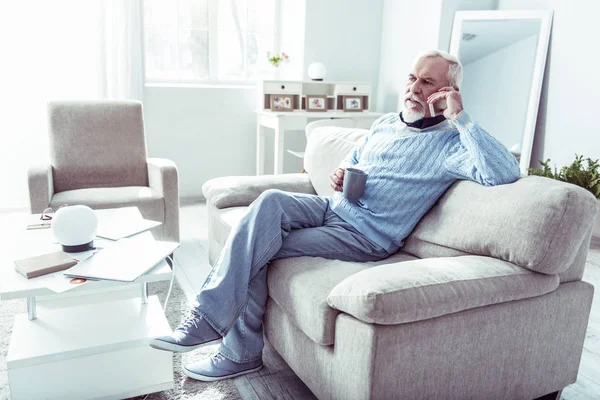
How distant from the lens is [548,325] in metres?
1.52

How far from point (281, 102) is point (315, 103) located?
0.27 m

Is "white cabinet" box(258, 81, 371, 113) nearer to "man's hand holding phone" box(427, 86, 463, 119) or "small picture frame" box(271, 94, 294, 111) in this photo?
"small picture frame" box(271, 94, 294, 111)

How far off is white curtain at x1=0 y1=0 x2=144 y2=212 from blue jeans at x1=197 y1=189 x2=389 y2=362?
2408 mm

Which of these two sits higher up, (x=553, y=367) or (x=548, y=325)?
(x=548, y=325)

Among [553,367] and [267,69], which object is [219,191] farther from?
[267,69]

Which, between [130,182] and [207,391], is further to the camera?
[130,182]

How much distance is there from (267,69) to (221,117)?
65cm

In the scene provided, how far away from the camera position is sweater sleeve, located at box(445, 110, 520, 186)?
163cm

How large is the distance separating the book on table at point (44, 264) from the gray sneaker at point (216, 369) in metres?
0.52

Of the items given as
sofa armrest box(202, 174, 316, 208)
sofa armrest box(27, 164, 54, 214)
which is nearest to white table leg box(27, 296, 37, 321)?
sofa armrest box(202, 174, 316, 208)

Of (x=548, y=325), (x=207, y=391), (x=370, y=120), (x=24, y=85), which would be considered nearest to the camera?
(x=548, y=325)

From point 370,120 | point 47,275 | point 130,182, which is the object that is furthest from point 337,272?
point 370,120

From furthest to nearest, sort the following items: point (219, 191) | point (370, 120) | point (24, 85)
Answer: point (370, 120), point (24, 85), point (219, 191)

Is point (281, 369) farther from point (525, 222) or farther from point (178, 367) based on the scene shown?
point (525, 222)
